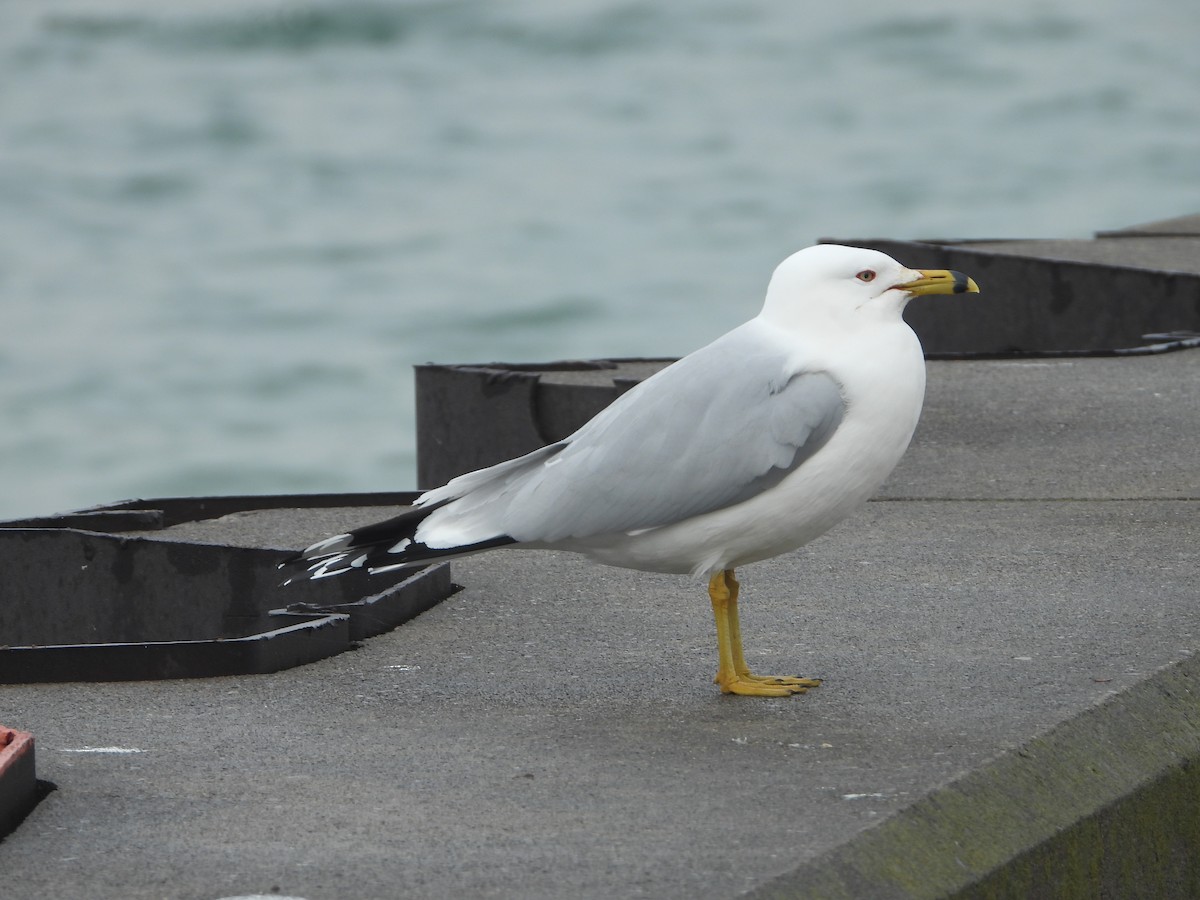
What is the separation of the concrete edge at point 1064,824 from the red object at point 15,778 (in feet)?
3.55

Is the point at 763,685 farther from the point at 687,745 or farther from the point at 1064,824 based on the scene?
the point at 1064,824

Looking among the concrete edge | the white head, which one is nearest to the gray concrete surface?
the concrete edge

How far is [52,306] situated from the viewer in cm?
1931

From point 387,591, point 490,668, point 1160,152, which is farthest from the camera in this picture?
point 1160,152

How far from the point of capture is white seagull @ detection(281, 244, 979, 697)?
3.22 meters

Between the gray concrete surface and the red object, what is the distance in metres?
0.03

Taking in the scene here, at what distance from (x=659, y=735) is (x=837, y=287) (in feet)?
2.71

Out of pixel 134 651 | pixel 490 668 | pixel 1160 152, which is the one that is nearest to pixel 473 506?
pixel 490 668

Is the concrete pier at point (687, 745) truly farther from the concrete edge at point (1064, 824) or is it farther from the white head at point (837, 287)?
the white head at point (837, 287)

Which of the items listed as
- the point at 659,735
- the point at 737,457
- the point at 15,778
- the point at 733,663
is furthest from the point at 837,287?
the point at 15,778

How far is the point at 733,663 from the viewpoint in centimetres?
340

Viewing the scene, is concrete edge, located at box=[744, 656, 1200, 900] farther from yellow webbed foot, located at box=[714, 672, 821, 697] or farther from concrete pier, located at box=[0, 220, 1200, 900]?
yellow webbed foot, located at box=[714, 672, 821, 697]

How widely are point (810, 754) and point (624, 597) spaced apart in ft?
3.77

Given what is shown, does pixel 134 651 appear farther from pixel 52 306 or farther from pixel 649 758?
pixel 52 306
